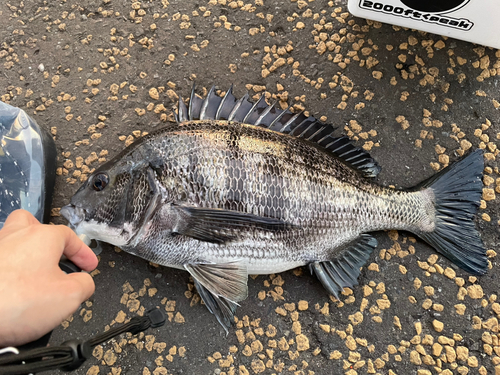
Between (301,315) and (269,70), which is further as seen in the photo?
(269,70)

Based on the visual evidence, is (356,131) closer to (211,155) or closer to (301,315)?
(211,155)

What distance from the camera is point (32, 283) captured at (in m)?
0.85

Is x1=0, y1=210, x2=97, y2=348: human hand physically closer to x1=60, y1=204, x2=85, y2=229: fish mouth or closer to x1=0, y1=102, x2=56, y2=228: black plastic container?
x1=60, y1=204, x2=85, y2=229: fish mouth

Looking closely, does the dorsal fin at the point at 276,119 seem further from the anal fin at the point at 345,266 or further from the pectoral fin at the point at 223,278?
the pectoral fin at the point at 223,278

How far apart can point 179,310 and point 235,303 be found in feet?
0.92

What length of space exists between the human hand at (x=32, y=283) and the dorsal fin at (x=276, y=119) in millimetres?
701

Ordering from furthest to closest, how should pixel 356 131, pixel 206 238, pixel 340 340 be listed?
pixel 356 131
pixel 340 340
pixel 206 238

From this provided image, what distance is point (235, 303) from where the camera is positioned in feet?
4.52

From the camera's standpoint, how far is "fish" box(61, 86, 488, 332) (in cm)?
128

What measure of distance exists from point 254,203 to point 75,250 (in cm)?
60

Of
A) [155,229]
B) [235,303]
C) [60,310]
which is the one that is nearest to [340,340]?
[235,303]

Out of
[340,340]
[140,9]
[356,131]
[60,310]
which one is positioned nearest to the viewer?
[60,310]

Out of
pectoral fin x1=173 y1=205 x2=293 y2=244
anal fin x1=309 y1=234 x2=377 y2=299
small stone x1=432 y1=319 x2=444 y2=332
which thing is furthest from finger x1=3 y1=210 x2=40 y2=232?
small stone x1=432 y1=319 x2=444 y2=332

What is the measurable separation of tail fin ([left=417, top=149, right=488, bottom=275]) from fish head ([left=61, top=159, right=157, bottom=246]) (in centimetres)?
111
